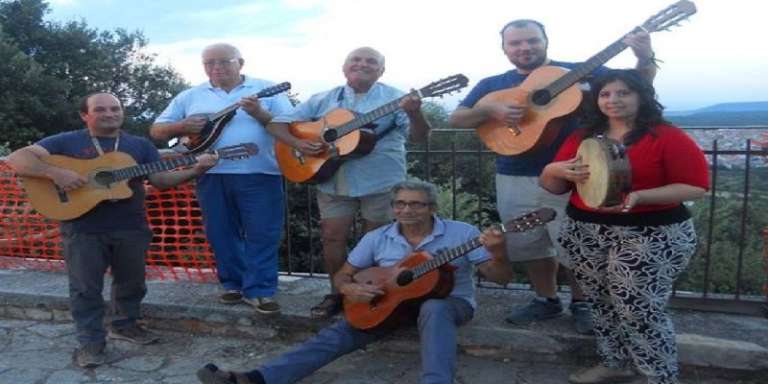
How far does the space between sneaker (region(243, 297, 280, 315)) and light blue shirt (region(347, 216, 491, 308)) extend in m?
0.79

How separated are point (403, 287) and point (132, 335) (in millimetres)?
1907

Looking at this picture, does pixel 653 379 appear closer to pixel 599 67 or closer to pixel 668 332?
pixel 668 332

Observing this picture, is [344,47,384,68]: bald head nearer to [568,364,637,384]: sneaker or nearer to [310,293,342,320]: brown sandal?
[310,293,342,320]: brown sandal

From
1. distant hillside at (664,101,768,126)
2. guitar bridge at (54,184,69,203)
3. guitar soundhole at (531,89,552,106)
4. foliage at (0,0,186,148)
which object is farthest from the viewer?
foliage at (0,0,186,148)

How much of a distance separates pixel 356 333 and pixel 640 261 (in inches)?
60.6

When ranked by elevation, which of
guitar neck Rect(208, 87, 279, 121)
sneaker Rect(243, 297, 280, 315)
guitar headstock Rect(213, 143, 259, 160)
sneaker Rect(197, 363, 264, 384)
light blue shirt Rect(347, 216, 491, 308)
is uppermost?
guitar neck Rect(208, 87, 279, 121)

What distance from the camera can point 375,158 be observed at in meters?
3.91

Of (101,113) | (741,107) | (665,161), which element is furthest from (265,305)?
(741,107)

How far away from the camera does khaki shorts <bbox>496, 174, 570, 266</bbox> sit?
3.63 m

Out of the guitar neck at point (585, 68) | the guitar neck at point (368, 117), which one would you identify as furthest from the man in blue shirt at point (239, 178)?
the guitar neck at point (585, 68)

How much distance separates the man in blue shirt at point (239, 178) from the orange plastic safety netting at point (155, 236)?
0.86 metres

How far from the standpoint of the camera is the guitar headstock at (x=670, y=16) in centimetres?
313

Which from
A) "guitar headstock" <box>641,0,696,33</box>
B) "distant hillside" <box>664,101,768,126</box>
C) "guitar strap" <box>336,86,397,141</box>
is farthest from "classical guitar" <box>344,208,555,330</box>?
"distant hillside" <box>664,101,768,126</box>

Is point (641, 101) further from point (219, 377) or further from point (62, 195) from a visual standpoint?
point (62, 195)
